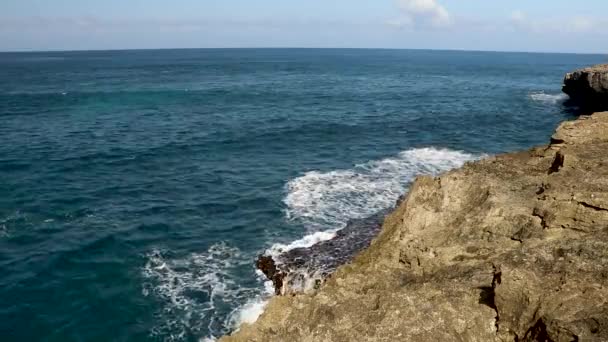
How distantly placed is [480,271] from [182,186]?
33.2 metres

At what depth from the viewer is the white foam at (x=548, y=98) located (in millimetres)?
92181

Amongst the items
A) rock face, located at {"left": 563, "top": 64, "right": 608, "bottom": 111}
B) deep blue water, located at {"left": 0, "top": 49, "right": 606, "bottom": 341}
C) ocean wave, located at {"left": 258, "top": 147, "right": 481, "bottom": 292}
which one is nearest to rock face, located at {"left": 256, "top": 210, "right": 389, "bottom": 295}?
ocean wave, located at {"left": 258, "top": 147, "right": 481, "bottom": 292}

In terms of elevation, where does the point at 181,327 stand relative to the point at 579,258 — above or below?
below

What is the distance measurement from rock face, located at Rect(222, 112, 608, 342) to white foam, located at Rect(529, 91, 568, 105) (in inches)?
3264

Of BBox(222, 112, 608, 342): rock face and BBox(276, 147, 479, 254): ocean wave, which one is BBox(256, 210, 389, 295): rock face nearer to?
BBox(276, 147, 479, 254): ocean wave

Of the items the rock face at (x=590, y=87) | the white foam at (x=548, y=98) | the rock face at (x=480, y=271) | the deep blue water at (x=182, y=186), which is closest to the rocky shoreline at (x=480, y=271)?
the rock face at (x=480, y=271)

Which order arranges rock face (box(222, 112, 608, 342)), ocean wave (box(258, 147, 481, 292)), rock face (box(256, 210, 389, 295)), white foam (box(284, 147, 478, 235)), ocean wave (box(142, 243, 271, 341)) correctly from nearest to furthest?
1. rock face (box(222, 112, 608, 342))
2. ocean wave (box(142, 243, 271, 341))
3. rock face (box(256, 210, 389, 295))
4. ocean wave (box(258, 147, 481, 292))
5. white foam (box(284, 147, 478, 235))

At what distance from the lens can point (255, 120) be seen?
69062 millimetres

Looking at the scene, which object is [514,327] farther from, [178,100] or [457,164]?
A: [178,100]

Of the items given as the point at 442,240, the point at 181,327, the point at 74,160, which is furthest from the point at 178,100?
the point at 442,240

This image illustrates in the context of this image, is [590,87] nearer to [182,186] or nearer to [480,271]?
[182,186]

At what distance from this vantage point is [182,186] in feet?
138

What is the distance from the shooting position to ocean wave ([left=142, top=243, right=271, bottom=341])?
77.5 feet

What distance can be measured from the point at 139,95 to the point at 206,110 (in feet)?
74.0
